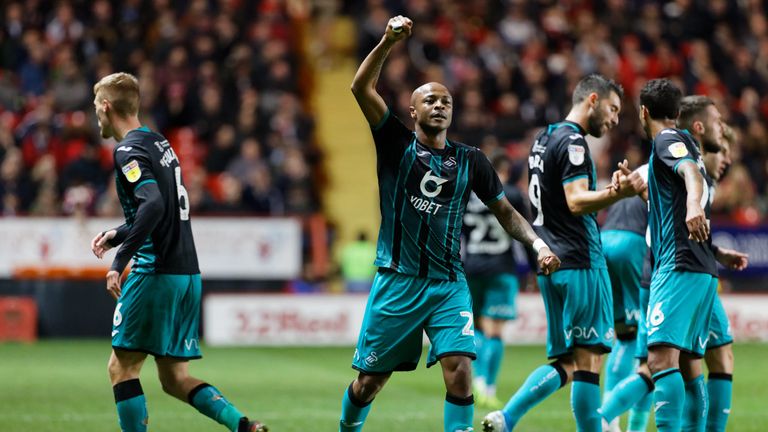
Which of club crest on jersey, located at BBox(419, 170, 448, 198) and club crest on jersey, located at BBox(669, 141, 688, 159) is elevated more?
club crest on jersey, located at BBox(669, 141, 688, 159)

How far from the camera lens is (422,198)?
734 cm

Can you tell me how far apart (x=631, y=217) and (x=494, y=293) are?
2951mm

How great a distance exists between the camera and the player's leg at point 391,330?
7316mm

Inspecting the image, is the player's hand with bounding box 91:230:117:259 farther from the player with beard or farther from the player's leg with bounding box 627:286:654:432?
the player's leg with bounding box 627:286:654:432

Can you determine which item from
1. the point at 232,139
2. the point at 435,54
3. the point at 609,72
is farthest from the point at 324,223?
the point at 609,72

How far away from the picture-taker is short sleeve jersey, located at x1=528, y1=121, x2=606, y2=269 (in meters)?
8.02

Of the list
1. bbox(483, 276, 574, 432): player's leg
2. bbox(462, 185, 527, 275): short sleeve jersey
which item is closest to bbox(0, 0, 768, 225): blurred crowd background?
bbox(462, 185, 527, 275): short sleeve jersey

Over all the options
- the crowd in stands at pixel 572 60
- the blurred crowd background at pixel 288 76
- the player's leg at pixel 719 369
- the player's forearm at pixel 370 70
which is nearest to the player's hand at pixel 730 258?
the player's leg at pixel 719 369

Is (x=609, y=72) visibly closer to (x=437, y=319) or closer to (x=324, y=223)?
(x=324, y=223)

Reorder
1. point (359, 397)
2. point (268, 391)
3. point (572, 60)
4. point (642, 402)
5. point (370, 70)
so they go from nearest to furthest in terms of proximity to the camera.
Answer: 1. point (370, 70)
2. point (359, 397)
3. point (642, 402)
4. point (268, 391)
5. point (572, 60)

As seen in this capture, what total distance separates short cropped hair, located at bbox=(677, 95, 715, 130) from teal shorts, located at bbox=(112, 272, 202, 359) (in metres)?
3.38

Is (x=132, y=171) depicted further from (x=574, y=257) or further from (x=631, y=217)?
(x=631, y=217)

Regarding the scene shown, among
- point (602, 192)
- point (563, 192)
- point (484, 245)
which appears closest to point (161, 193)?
point (563, 192)

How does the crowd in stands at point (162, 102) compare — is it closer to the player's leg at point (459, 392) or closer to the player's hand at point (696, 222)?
the player's leg at point (459, 392)
